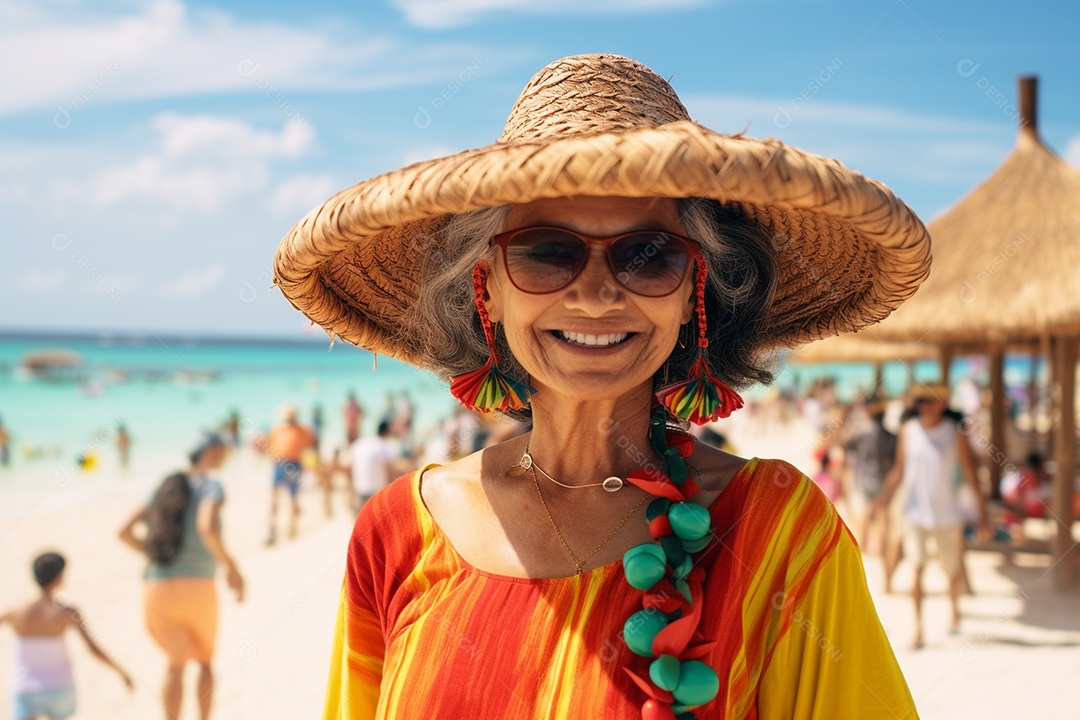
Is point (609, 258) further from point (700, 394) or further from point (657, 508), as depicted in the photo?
point (657, 508)

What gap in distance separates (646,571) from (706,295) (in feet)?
1.97

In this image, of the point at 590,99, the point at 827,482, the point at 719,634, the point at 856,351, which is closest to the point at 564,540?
the point at 719,634

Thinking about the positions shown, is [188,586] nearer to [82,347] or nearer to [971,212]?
[971,212]

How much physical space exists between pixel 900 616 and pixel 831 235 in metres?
6.70

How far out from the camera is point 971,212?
32.3ft

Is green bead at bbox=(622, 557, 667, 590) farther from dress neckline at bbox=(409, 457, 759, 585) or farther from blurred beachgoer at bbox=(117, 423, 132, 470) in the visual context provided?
blurred beachgoer at bbox=(117, 423, 132, 470)

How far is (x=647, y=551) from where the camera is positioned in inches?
59.4

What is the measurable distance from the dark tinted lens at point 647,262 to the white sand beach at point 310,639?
5.51 meters

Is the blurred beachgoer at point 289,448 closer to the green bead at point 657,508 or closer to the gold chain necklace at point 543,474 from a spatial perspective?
the gold chain necklace at point 543,474

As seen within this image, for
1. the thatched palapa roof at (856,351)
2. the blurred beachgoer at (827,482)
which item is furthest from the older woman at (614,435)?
the thatched palapa roof at (856,351)

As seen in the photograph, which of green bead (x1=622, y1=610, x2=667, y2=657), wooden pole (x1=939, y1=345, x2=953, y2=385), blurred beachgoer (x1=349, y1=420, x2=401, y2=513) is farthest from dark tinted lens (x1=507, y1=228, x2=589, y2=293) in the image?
wooden pole (x1=939, y1=345, x2=953, y2=385)

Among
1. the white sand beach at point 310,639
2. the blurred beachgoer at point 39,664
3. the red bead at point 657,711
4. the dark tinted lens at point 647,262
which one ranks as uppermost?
the dark tinted lens at point 647,262

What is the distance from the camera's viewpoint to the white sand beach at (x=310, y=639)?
617cm

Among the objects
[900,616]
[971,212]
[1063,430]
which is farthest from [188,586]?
[971,212]
